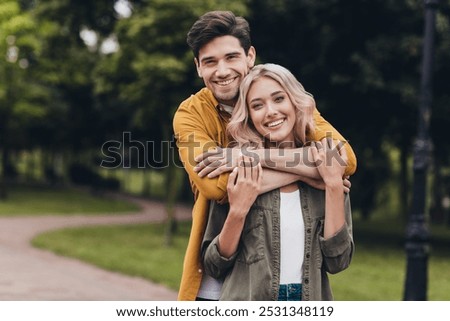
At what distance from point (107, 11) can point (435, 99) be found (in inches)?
355

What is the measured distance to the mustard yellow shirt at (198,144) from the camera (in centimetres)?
240

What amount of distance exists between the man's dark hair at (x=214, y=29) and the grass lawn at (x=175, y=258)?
778 centimetres

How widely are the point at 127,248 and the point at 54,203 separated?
47.0 ft

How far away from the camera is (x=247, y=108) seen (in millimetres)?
2422

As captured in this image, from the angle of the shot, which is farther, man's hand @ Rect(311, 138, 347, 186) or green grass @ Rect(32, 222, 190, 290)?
green grass @ Rect(32, 222, 190, 290)

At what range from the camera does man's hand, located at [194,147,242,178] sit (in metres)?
2.31

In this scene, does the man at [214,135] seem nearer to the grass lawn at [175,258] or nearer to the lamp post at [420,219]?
the lamp post at [420,219]

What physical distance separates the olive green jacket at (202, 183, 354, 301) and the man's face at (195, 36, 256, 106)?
410mm

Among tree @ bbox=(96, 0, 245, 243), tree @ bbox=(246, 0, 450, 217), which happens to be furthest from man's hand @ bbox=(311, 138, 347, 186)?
tree @ bbox=(246, 0, 450, 217)

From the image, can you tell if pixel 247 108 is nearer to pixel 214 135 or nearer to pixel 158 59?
pixel 214 135

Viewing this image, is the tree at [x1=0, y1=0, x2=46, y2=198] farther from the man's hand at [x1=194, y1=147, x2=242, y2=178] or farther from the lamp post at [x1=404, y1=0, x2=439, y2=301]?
the man's hand at [x1=194, y1=147, x2=242, y2=178]

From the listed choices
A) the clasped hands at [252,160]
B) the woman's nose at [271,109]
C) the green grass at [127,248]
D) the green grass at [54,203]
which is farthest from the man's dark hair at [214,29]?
the green grass at [54,203]

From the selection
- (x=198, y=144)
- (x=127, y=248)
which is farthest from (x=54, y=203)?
(x=198, y=144)

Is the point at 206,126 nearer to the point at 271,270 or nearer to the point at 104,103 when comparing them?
the point at 271,270
